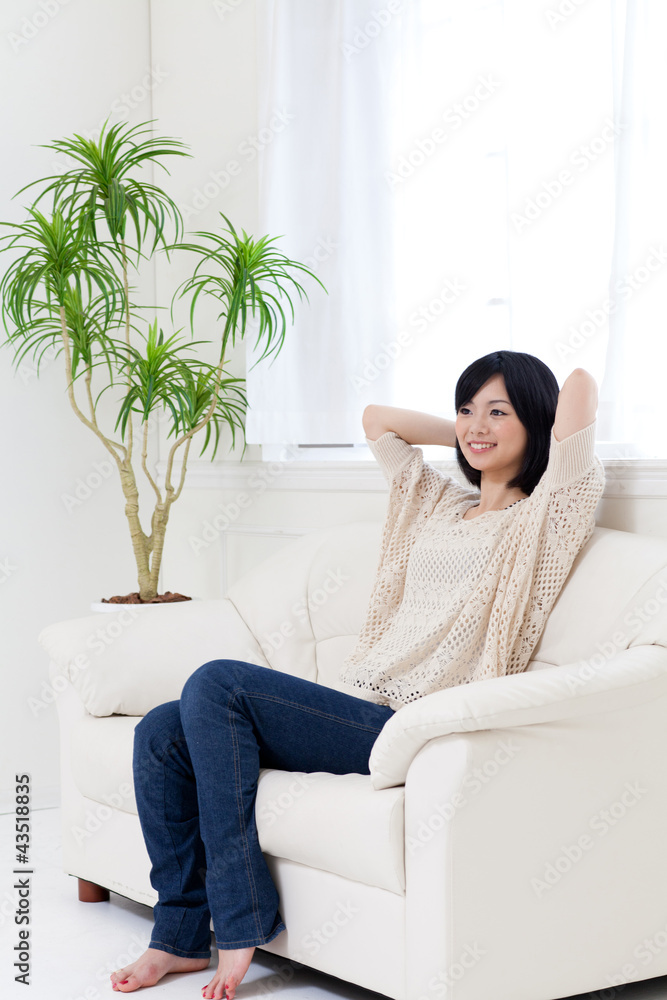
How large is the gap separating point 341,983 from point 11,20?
289 centimetres

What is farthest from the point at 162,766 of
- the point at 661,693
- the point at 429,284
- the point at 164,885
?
the point at 429,284

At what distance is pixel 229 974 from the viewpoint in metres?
1.85

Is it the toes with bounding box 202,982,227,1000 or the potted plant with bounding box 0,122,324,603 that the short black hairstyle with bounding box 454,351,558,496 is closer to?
the potted plant with bounding box 0,122,324,603

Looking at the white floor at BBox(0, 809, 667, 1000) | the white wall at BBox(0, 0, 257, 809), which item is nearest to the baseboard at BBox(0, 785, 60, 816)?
the white wall at BBox(0, 0, 257, 809)

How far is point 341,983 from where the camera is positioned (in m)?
1.99

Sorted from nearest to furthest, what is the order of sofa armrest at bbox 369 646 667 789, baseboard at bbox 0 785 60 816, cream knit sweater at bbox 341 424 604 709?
1. sofa armrest at bbox 369 646 667 789
2. cream knit sweater at bbox 341 424 604 709
3. baseboard at bbox 0 785 60 816

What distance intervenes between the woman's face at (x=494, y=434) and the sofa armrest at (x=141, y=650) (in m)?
0.73

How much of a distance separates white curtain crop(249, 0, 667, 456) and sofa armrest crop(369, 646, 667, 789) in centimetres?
63

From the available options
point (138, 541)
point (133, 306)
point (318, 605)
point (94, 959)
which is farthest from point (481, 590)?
point (133, 306)

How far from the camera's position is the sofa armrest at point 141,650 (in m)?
2.36

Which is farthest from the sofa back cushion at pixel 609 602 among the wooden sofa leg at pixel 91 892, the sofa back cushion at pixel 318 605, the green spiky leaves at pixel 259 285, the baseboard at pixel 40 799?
the baseboard at pixel 40 799

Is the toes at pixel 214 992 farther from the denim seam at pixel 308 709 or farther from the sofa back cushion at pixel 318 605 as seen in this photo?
the sofa back cushion at pixel 318 605

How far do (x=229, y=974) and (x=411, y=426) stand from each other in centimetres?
119

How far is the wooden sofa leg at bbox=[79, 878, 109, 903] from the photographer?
2.46 m
